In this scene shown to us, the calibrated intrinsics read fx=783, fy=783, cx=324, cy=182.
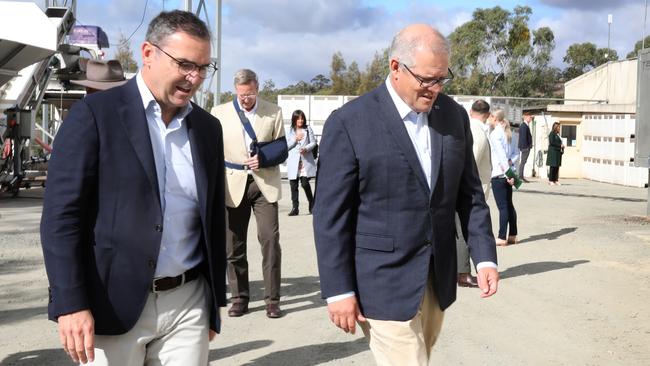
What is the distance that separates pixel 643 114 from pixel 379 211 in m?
12.5

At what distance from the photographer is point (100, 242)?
9.08 ft

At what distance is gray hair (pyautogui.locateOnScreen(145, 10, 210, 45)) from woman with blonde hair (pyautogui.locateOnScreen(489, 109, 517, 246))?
8043mm

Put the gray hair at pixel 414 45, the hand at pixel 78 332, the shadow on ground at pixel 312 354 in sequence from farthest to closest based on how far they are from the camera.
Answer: the shadow on ground at pixel 312 354, the gray hair at pixel 414 45, the hand at pixel 78 332

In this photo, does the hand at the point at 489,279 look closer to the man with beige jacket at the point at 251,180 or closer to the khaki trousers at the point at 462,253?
the man with beige jacket at the point at 251,180

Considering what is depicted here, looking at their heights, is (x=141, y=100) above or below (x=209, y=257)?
above

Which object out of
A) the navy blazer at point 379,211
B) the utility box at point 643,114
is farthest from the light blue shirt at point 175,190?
the utility box at point 643,114

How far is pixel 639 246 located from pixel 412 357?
29.1 feet

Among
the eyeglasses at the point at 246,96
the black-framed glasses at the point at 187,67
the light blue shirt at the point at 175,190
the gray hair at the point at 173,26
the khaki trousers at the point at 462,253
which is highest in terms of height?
the gray hair at the point at 173,26

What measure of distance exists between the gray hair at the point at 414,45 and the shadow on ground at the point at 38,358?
133 inches

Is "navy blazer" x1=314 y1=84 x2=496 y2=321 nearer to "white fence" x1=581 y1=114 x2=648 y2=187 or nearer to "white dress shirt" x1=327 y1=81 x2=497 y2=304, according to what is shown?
"white dress shirt" x1=327 y1=81 x2=497 y2=304

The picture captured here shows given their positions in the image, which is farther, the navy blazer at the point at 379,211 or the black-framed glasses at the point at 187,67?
the navy blazer at the point at 379,211

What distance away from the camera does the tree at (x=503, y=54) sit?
59.4 metres

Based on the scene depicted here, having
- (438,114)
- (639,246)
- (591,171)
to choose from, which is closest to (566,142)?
(591,171)

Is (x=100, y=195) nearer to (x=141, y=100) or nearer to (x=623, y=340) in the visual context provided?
(x=141, y=100)
